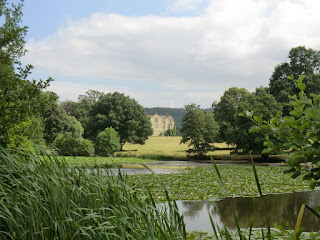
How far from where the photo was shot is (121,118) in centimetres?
4562

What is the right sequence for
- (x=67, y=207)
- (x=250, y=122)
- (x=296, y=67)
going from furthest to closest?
(x=296, y=67) < (x=250, y=122) < (x=67, y=207)

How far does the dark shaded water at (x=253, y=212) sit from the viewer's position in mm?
8352

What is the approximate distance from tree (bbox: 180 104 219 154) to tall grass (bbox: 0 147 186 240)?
32.3 m

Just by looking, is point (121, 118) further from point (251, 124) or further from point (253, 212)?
point (253, 212)

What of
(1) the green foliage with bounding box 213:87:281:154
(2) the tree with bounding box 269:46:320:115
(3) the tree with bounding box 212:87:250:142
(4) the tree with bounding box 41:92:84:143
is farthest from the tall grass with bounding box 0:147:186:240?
(4) the tree with bounding box 41:92:84:143

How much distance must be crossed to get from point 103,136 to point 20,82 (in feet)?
103

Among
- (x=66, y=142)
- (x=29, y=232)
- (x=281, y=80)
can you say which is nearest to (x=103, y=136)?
(x=66, y=142)

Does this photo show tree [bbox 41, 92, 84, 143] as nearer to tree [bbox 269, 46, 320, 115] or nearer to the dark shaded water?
tree [bbox 269, 46, 320, 115]

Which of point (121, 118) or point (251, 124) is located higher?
point (121, 118)

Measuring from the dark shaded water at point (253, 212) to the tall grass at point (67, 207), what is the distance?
3.76 meters

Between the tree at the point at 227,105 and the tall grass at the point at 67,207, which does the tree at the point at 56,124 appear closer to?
the tree at the point at 227,105

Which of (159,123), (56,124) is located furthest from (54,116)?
(159,123)

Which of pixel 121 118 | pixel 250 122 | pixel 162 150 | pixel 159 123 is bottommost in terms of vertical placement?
pixel 162 150

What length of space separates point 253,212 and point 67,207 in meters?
6.69
